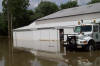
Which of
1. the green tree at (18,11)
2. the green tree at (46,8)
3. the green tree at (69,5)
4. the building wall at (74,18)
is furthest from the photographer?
the green tree at (69,5)

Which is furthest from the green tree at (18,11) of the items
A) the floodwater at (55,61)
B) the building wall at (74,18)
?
the floodwater at (55,61)

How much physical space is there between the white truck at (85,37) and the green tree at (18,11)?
32.9 meters

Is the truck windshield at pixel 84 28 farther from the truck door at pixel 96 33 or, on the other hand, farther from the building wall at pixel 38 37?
the building wall at pixel 38 37

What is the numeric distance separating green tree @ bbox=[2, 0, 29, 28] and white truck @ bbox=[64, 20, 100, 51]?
108ft

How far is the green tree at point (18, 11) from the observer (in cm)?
Answer: 4456

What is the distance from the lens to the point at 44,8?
55.3 meters

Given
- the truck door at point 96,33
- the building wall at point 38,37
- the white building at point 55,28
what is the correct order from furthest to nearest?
the building wall at point 38,37, the white building at point 55,28, the truck door at point 96,33

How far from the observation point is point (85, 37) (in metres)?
13.4

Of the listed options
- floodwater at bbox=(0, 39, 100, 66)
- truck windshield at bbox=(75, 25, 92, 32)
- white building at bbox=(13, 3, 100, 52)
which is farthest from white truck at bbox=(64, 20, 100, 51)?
white building at bbox=(13, 3, 100, 52)

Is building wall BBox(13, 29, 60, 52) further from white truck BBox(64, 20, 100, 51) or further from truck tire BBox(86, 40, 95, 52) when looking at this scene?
truck tire BBox(86, 40, 95, 52)

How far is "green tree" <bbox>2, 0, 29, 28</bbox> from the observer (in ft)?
146

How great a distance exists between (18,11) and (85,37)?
1435 inches

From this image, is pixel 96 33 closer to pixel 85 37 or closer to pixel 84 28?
pixel 84 28

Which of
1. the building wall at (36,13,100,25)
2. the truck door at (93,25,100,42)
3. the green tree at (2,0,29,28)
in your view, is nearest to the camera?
the truck door at (93,25,100,42)
